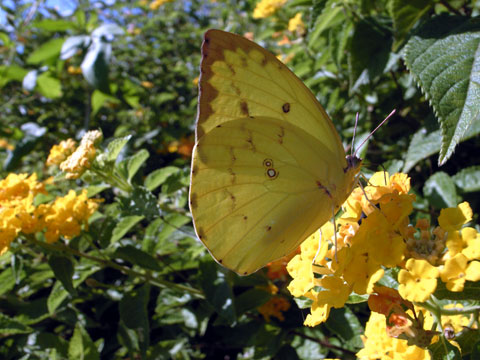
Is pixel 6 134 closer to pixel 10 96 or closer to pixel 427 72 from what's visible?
pixel 10 96

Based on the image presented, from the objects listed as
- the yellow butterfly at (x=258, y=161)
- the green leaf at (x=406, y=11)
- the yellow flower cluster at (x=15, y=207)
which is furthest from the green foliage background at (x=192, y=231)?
the yellow butterfly at (x=258, y=161)

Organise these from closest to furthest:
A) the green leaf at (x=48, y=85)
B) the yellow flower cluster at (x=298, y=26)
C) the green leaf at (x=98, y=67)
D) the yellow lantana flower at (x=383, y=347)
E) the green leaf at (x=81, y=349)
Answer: the yellow lantana flower at (x=383, y=347) → the green leaf at (x=81, y=349) → the green leaf at (x=98, y=67) → the yellow flower cluster at (x=298, y=26) → the green leaf at (x=48, y=85)

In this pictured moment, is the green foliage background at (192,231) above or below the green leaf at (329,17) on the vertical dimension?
below

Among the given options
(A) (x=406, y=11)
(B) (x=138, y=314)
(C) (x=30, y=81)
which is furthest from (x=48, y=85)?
(A) (x=406, y=11)

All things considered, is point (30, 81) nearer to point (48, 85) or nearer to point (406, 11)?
point (48, 85)

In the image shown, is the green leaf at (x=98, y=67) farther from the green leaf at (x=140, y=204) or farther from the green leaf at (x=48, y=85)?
the green leaf at (x=140, y=204)
